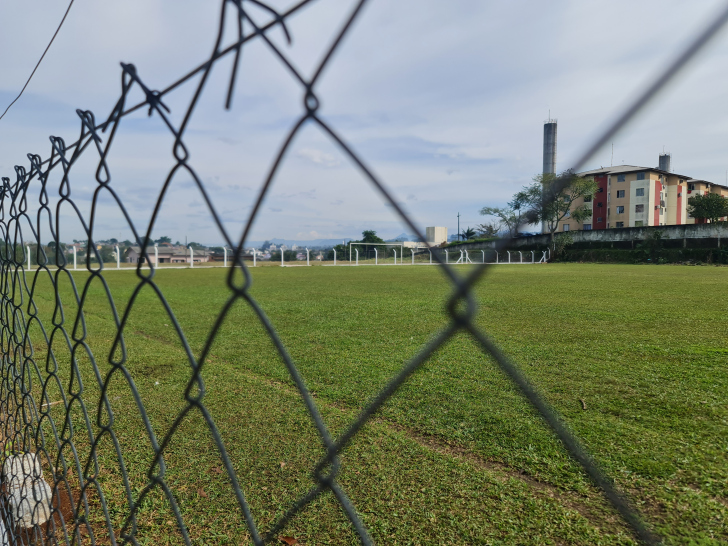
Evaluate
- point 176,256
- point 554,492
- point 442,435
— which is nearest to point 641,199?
point 176,256

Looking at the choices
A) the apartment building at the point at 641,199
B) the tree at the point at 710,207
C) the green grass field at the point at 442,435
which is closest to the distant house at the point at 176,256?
the green grass field at the point at 442,435

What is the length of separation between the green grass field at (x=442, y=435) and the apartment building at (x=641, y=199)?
36.5 m

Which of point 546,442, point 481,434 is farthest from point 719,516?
point 481,434

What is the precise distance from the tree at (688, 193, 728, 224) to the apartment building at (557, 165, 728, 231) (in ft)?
13.5

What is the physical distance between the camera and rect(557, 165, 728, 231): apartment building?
3719cm

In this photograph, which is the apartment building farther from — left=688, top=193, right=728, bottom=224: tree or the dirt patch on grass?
the dirt patch on grass

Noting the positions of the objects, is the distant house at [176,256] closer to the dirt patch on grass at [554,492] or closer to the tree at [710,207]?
the dirt patch on grass at [554,492]

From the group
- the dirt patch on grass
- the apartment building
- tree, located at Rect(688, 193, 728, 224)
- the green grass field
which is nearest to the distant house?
the green grass field

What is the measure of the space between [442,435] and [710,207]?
124ft

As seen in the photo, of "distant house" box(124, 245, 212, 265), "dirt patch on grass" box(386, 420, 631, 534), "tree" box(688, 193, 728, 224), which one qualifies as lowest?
"dirt patch on grass" box(386, 420, 631, 534)

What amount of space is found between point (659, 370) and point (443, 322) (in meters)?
2.12

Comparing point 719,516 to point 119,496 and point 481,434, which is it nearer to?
point 481,434

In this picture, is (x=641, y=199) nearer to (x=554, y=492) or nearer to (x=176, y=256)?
(x=176, y=256)

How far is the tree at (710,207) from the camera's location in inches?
1219
